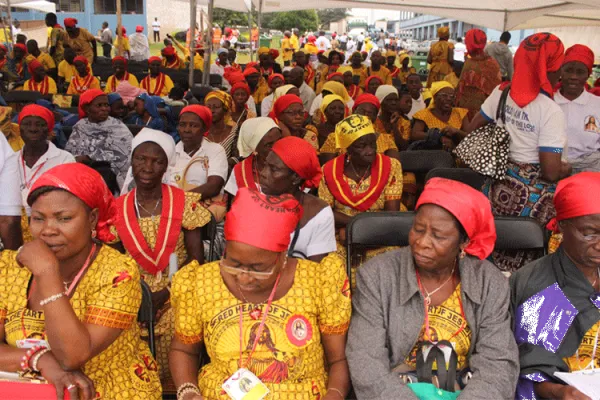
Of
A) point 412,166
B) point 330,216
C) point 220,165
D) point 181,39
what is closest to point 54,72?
point 220,165

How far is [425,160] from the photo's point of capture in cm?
486

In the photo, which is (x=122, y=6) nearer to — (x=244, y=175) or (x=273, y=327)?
(x=244, y=175)

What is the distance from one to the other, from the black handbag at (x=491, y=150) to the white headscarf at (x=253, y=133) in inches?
58.9

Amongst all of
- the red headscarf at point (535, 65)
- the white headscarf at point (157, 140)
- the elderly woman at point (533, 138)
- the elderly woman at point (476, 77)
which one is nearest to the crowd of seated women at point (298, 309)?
the white headscarf at point (157, 140)

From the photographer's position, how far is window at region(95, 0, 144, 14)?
32.8 m

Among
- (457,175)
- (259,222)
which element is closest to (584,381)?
(259,222)

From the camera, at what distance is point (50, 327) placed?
194 centimetres

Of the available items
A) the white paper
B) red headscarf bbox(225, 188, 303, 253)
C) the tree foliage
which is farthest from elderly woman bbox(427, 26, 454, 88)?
the tree foliage

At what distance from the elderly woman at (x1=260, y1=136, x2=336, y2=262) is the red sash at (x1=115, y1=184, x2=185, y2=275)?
57 centimetres

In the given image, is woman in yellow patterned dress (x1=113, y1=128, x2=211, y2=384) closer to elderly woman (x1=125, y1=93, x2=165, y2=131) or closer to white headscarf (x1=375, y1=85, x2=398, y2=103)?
elderly woman (x1=125, y1=93, x2=165, y2=131)

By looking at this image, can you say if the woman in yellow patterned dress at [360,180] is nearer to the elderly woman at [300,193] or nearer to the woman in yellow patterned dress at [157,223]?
the elderly woman at [300,193]

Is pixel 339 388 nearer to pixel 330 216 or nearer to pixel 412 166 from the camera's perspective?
pixel 330 216

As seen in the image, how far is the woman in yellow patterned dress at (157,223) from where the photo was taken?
3.10 m

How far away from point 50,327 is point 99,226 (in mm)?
481
